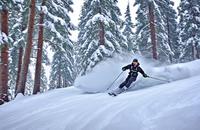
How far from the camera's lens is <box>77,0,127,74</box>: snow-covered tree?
69.6 ft

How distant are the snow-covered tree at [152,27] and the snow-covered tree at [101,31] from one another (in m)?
3.05

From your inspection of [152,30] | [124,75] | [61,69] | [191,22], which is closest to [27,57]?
[124,75]

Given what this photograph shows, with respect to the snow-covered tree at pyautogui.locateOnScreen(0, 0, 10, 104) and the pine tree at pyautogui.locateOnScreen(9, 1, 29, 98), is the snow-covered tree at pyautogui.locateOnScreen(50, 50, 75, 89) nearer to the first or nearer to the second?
the pine tree at pyautogui.locateOnScreen(9, 1, 29, 98)

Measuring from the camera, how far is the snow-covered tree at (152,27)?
2408 centimetres

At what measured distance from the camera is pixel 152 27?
2397 cm

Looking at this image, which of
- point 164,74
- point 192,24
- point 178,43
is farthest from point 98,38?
point 178,43

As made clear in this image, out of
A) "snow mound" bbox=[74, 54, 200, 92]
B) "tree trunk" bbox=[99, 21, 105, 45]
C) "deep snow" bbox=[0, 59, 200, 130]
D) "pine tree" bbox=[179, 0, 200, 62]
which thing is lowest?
"deep snow" bbox=[0, 59, 200, 130]

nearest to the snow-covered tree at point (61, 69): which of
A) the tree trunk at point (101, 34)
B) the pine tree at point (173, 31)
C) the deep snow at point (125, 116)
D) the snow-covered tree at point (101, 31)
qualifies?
the pine tree at point (173, 31)

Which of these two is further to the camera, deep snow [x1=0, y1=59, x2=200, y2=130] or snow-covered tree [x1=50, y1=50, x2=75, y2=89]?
snow-covered tree [x1=50, y1=50, x2=75, y2=89]

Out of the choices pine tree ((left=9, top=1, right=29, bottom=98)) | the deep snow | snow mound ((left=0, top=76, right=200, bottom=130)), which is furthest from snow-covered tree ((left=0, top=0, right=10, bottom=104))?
snow mound ((left=0, top=76, right=200, bottom=130))

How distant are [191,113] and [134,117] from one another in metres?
1.33

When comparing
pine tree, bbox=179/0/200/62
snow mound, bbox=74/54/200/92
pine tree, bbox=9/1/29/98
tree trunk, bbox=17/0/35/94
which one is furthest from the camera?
pine tree, bbox=179/0/200/62

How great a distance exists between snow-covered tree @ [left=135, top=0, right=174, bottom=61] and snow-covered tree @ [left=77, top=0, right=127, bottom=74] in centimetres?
305

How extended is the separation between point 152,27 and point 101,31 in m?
5.24
